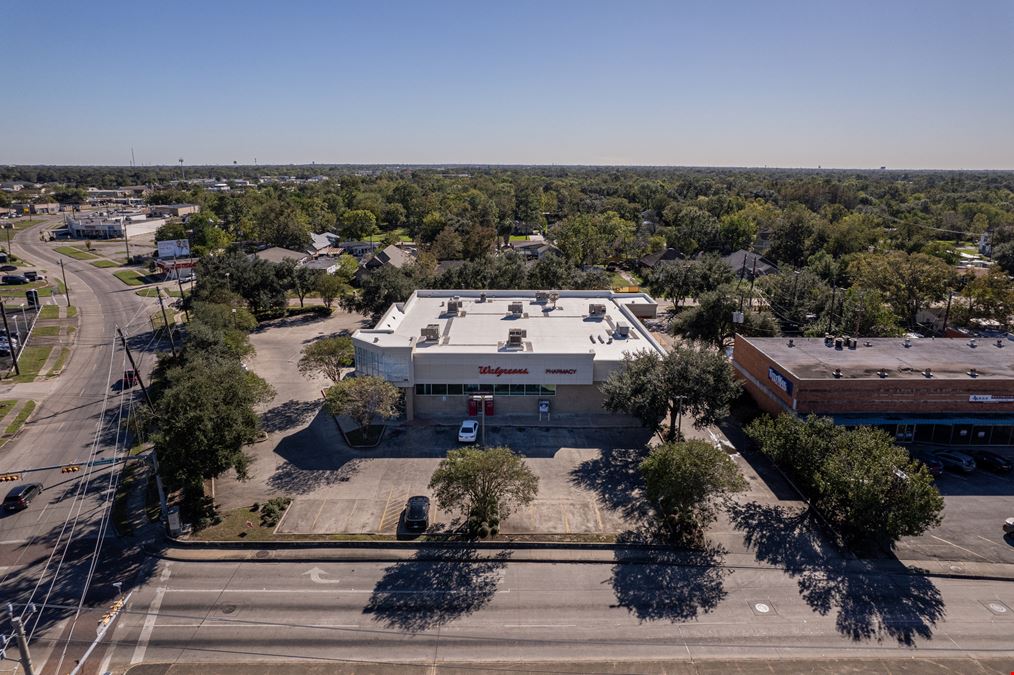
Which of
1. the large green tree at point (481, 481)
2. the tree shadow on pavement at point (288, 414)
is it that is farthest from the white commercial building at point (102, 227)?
the large green tree at point (481, 481)

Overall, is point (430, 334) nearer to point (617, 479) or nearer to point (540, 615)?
point (617, 479)

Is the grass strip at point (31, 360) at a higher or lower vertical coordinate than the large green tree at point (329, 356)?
lower

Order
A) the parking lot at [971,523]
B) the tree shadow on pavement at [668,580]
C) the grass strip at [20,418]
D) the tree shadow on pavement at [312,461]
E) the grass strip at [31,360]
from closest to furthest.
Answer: the tree shadow on pavement at [668,580], the parking lot at [971,523], the tree shadow on pavement at [312,461], the grass strip at [20,418], the grass strip at [31,360]

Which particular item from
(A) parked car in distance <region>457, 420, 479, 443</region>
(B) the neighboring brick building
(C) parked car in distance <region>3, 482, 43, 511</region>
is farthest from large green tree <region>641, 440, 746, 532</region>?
(C) parked car in distance <region>3, 482, 43, 511</region>

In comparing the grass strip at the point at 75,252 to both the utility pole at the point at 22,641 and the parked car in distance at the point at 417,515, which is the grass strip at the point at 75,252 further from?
the utility pole at the point at 22,641

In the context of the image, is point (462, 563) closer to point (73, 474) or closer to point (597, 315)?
point (73, 474)

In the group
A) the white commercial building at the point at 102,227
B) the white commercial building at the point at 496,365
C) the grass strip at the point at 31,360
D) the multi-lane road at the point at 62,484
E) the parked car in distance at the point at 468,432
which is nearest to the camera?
the multi-lane road at the point at 62,484

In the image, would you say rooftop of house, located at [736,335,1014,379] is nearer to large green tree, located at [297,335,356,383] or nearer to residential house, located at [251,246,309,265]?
large green tree, located at [297,335,356,383]

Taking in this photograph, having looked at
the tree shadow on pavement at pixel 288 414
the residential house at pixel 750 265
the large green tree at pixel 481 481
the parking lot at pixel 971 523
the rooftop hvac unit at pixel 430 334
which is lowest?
the parking lot at pixel 971 523

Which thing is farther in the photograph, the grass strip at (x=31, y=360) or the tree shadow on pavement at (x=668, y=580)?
the grass strip at (x=31, y=360)
